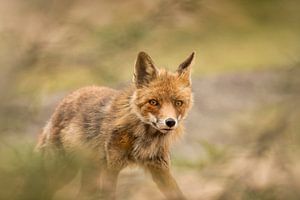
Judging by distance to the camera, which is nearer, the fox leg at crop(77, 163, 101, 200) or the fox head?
the fox leg at crop(77, 163, 101, 200)

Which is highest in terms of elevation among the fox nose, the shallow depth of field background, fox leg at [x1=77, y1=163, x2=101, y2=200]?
the fox nose

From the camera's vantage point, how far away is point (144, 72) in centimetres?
559

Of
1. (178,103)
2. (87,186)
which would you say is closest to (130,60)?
(87,186)

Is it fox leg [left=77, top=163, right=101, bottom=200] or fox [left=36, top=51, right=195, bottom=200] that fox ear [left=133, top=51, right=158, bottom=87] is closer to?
fox [left=36, top=51, right=195, bottom=200]

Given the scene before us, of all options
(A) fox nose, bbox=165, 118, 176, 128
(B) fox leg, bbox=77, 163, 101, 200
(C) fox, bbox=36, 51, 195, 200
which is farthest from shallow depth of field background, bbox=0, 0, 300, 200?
(C) fox, bbox=36, 51, 195, 200

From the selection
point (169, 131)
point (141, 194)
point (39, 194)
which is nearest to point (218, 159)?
point (141, 194)

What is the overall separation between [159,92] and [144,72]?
150 mm

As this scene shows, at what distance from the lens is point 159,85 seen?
5578 mm

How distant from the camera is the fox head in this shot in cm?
539

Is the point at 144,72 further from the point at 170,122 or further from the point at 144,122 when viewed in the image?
the point at 170,122

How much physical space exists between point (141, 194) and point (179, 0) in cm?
48

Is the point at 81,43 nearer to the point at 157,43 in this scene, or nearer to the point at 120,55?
the point at 120,55

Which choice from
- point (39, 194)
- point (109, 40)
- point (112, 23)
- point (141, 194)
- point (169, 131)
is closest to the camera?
point (39, 194)

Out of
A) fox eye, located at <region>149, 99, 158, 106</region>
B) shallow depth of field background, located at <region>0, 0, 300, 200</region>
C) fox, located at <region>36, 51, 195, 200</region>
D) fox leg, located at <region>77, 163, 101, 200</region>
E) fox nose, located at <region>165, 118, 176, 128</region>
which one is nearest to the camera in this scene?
fox leg, located at <region>77, 163, 101, 200</region>
